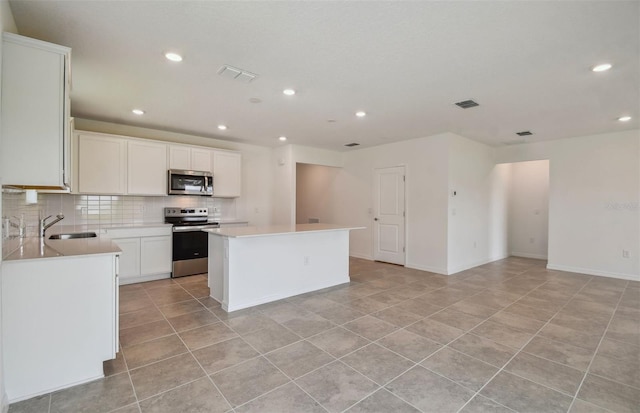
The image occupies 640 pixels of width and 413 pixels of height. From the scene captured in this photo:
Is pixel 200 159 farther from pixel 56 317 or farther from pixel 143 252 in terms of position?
pixel 56 317

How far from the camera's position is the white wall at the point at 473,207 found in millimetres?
5426

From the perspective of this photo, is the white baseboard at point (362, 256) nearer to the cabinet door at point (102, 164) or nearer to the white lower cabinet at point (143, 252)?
the white lower cabinet at point (143, 252)

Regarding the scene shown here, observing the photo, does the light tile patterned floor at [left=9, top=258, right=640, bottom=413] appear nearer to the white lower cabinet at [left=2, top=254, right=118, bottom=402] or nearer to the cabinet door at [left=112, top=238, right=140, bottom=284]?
the white lower cabinet at [left=2, top=254, right=118, bottom=402]

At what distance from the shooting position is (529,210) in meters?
7.11

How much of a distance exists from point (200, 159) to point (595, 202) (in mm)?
7085

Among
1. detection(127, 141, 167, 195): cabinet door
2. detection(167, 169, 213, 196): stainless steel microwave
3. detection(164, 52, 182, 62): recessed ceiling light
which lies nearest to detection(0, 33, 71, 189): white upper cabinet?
detection(164, 52, 182, 62): recessed ceiling light

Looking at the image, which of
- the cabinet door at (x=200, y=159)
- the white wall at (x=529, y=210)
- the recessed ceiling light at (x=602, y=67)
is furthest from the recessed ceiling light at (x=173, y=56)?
the white wall at (x=529, y=210)

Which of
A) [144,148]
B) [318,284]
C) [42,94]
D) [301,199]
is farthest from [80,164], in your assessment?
[301,199]

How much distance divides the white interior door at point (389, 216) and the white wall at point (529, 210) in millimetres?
3303

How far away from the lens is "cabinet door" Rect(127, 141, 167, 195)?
4676 millimetres

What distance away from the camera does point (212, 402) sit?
75.1 inches

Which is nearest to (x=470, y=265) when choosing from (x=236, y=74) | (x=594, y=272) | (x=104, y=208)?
(x=594, y=272)

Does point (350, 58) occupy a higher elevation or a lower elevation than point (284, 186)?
higher

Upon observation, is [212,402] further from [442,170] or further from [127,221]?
[442,170]
